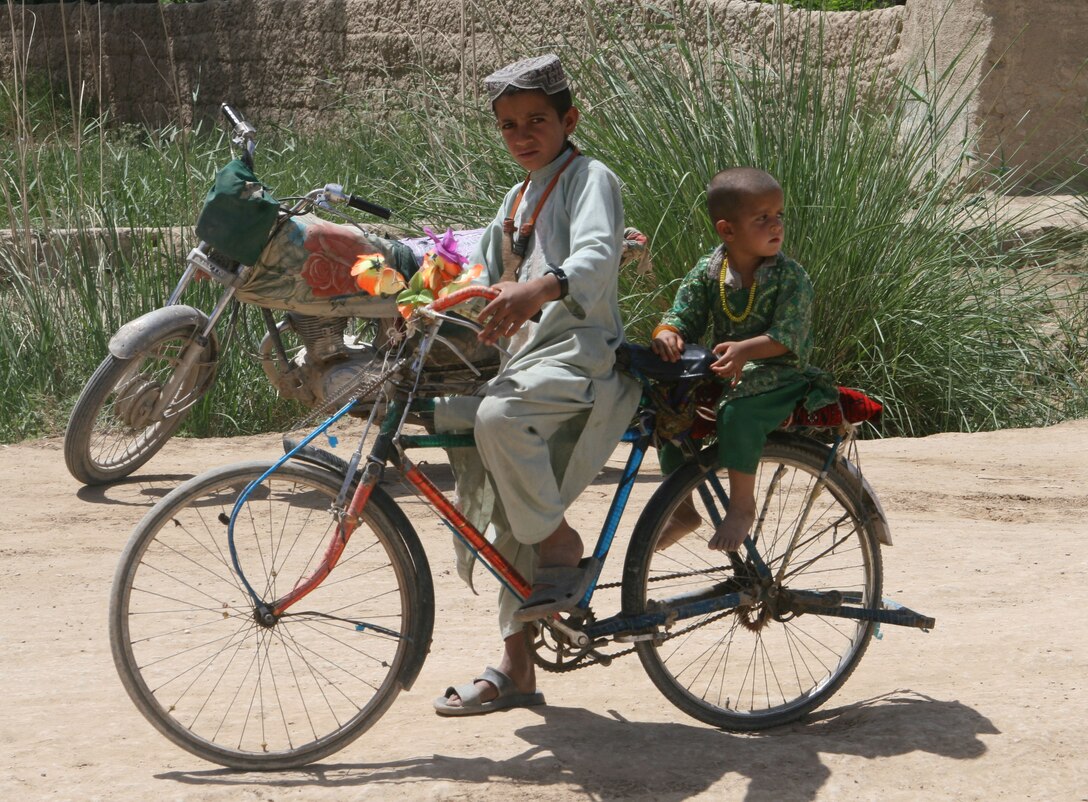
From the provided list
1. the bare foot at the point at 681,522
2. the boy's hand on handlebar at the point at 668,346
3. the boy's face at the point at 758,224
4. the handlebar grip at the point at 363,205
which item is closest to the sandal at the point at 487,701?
the bare foot at the point at 681,522

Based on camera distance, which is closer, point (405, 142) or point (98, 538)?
point (98, 538)

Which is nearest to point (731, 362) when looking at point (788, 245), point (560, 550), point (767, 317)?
point (767, 317)

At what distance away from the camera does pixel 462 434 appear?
279cm

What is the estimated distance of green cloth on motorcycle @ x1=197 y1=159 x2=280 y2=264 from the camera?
4434 millimetres

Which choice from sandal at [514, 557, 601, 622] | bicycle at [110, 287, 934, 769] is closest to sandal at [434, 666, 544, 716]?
bicycle at [110, 287, 934, 769]

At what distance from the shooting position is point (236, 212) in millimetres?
4445

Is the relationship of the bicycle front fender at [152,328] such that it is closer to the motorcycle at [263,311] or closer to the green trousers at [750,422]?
the motorcycle at [263,311]

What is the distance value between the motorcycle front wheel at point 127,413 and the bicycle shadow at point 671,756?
7.87 feet

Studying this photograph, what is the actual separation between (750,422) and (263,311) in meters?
2.45

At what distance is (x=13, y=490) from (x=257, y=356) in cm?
100

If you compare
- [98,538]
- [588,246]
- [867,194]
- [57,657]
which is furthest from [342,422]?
[588,246]

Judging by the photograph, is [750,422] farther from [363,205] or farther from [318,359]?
[318,359]

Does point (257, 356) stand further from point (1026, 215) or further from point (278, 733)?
point (1026, 215)

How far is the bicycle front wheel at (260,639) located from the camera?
8.91 ft
